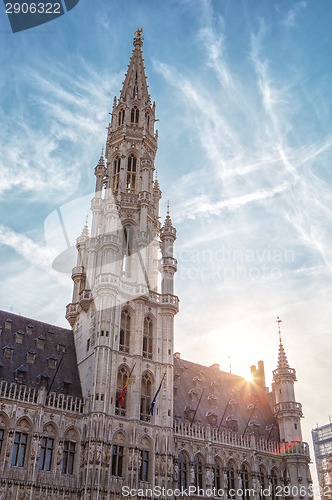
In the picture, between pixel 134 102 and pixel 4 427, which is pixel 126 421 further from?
pixel 134 102

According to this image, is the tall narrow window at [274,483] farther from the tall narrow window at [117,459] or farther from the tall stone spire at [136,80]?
the tall stone spire at [136,80]

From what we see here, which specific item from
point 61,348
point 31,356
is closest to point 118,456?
point 31,356

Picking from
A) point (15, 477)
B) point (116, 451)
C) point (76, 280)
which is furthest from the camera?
point (76, 280)

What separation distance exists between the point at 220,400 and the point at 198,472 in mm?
10585

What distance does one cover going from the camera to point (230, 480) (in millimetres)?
54062

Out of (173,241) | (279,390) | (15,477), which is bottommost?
(15,477)

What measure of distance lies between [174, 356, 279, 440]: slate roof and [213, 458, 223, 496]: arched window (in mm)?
4102

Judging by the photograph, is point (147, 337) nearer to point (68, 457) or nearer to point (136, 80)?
point (68, 457)

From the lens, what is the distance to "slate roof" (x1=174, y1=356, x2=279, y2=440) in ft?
189

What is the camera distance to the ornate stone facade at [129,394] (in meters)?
44.6

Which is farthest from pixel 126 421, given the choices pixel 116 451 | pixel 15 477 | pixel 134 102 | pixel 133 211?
pixel 134 102

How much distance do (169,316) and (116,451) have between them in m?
14.1

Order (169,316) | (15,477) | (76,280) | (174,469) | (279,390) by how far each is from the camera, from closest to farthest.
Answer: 1. (15,477)
2. (174,469)
3. (169,316)
4. (76,280)
5. (279,390)

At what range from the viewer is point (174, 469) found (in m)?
50.0
